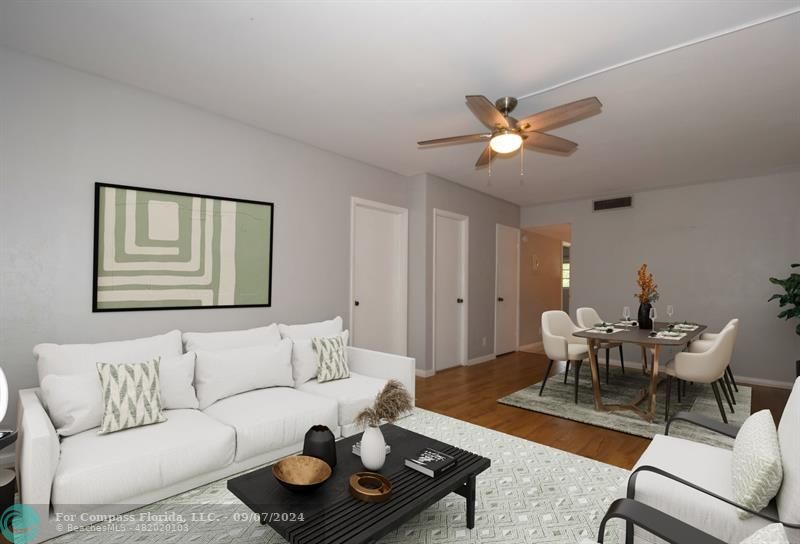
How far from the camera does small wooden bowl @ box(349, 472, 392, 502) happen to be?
1.63 m

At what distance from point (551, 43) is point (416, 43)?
80 cm

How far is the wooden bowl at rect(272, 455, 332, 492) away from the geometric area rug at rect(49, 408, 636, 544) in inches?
17.2

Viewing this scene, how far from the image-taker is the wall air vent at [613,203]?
20.0 ft

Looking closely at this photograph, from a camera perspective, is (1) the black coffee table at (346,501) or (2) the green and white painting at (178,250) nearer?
(1) the black coffee table at (346,501)

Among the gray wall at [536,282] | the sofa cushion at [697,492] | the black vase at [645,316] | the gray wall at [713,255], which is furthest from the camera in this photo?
the gray wall at [536,282]

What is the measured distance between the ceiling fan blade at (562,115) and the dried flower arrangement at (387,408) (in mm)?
1931

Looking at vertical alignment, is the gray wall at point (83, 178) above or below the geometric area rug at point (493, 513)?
above

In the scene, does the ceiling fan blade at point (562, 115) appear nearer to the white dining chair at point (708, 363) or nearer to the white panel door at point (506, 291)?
the white dining chair at point (708, 363)

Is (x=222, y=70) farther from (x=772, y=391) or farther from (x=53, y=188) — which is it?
(x=772, y=391)

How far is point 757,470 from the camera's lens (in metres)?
1.38

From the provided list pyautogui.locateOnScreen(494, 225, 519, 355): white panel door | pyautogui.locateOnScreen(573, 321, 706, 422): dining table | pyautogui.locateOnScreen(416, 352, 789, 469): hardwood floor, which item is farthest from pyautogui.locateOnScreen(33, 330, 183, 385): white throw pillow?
pyautogui.locateOnScreen(494, 225, 519, 355): white panel door

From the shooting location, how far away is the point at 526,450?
292cm

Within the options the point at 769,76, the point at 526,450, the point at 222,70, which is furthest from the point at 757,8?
the point at 222,70

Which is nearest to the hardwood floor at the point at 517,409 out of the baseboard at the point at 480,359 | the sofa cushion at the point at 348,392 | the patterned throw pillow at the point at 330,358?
the baseboard at the point at 480,359
